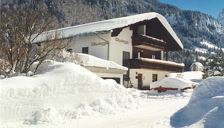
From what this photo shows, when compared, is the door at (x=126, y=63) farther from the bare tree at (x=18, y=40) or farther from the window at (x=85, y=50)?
the bare tree at (x=18, y=40)

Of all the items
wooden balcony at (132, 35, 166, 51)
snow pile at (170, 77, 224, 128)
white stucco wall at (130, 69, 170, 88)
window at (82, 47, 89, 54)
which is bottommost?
white stucco wall at (130, 69, 170, 88)

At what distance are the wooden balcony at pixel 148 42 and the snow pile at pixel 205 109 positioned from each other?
87.0 feet

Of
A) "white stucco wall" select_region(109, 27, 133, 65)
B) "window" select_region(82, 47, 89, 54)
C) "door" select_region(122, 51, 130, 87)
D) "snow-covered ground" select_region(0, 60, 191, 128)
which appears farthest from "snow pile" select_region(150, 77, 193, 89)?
"snow-covered ground" select_region(0, 60, 191, 128)

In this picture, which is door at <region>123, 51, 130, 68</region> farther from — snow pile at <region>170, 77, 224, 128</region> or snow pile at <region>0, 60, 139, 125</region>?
snow pile at <region>170, 77, 224, 128</region>

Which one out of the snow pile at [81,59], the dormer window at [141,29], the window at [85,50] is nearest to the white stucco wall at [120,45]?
the dormer window at [141,29]

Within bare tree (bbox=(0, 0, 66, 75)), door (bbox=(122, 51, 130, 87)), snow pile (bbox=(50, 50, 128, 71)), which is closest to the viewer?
bare tree (bbox=(0, 0, 66, 75))

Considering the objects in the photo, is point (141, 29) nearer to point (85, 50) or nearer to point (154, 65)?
point (154, 65)

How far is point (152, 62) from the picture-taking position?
3769 centimetres

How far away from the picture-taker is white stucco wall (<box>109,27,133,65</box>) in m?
35.1

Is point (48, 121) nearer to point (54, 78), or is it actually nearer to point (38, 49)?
point (54, 78)

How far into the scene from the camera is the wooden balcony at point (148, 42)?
37.7 meters

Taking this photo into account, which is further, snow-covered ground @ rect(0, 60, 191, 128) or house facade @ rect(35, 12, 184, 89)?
house facade @ rect(35, 12, 184, 89)

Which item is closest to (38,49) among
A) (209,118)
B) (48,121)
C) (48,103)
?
(48,103)

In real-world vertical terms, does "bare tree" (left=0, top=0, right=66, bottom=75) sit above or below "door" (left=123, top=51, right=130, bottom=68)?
above
